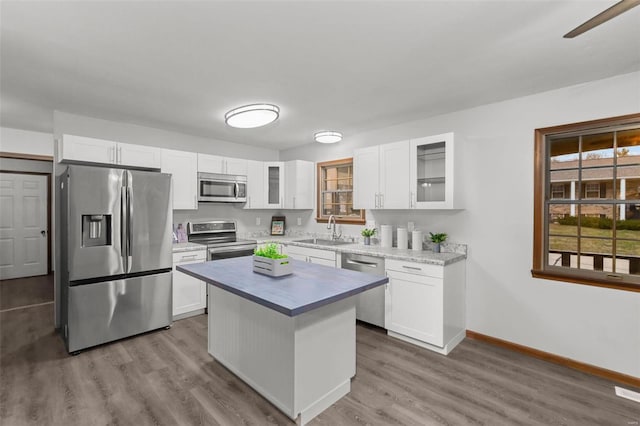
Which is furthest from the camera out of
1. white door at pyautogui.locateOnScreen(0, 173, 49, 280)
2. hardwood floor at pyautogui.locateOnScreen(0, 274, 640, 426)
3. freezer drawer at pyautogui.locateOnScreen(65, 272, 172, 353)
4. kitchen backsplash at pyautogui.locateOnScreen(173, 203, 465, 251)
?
white door at pyautogui.locateOnScreen(0, 173, 49, 280)

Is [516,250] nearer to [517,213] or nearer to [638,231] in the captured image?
[517,213]

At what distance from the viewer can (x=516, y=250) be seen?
10.2 feet

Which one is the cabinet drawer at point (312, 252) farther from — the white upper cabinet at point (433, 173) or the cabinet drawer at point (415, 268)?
the white upper cabinet at point (433, 173)

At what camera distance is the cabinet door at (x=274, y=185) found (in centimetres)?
514

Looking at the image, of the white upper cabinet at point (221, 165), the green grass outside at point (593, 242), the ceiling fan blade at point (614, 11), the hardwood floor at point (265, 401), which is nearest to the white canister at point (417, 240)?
the hardwood floor at point (265, 401)

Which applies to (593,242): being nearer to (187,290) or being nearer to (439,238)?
(439,238)

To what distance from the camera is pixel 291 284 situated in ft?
7.09

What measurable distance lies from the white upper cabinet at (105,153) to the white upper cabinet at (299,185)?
76.7 inches

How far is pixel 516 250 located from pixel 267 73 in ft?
9.63

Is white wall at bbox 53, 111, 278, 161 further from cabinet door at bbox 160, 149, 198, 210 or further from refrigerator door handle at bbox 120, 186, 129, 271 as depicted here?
refrigerator door handle at bbox 120, 186, 129, 271

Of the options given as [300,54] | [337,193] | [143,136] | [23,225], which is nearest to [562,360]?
[337,193]

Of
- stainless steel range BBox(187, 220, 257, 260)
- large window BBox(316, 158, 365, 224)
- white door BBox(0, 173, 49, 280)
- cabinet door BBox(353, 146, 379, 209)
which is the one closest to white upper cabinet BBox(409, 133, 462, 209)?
cabinet door BBox(353, 146, 379, 209)

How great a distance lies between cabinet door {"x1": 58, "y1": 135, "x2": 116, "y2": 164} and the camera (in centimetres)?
330

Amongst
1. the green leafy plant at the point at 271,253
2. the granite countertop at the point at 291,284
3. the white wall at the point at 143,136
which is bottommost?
the granite countertop at the point at 291,284
